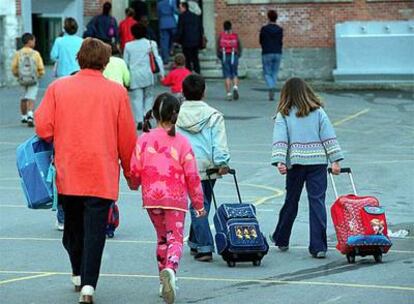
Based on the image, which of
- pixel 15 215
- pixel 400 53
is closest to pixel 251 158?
pixel 15 215

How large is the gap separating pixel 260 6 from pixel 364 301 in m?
23.6

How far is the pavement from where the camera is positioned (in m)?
9.33

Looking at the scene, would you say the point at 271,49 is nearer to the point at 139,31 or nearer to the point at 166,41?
the point at 166,41

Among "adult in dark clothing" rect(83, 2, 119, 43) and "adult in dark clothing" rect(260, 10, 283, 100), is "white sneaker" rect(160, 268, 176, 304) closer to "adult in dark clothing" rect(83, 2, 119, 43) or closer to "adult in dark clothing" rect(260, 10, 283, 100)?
"adult in dark clothing" rect(260, 10, 283, 100)

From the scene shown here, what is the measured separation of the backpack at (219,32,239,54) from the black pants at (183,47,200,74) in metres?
1.15

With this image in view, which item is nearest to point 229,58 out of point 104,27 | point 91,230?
point 104,27

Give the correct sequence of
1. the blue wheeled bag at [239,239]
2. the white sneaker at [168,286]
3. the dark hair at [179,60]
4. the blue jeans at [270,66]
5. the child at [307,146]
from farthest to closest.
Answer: the blue jeans at [270,66], the dark hair at [179,60], the child at [307,146], the blue wheeled bag at [239,239], the white sneaker at [168,286]

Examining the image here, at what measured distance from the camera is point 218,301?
9.05m

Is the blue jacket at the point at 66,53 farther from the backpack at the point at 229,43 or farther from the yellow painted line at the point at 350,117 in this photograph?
the backpack at the point at 229,43

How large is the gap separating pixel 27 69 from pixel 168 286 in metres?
14.6

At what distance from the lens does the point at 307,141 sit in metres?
10.9

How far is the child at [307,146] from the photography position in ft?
35.7

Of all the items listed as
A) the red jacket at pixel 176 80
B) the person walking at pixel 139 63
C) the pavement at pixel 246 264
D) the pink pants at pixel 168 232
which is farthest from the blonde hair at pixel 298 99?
the person walking at pixel 139 63

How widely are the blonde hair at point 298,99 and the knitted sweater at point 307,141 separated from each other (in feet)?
0.20
